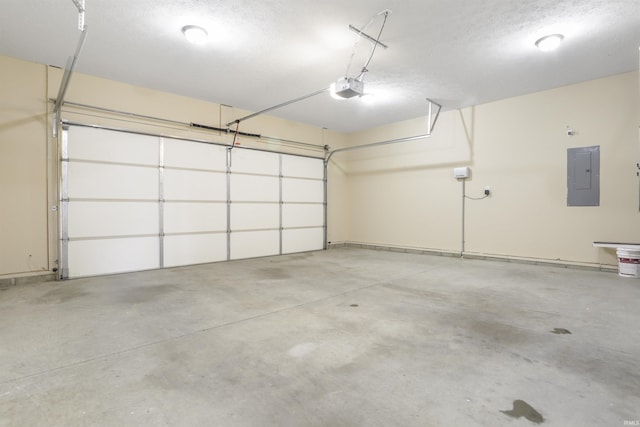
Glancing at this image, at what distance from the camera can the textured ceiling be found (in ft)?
10.8

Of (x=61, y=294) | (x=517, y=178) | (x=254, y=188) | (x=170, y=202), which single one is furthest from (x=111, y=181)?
(x=517, y=178)

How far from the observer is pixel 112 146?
5.19 m

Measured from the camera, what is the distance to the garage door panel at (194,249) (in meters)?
5.79

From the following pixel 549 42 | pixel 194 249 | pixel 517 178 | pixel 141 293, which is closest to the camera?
pixel 549 42

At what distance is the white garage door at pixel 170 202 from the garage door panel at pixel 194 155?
0.02 m

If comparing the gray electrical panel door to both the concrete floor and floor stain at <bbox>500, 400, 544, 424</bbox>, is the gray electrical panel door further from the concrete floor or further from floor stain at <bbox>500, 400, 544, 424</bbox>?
floor stain at <bbox>500, 400, 544, 424</bbox>

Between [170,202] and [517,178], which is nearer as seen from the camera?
[170,202]

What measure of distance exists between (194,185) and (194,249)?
1232 mm

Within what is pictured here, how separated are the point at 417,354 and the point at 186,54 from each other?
451cm

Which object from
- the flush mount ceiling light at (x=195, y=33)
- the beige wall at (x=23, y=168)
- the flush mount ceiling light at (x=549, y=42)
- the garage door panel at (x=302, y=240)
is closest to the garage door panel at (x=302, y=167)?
the garage door panel at (x=302, y=240)

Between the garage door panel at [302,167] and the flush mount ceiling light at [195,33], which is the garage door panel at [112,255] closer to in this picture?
the garage door panel at [302,167]

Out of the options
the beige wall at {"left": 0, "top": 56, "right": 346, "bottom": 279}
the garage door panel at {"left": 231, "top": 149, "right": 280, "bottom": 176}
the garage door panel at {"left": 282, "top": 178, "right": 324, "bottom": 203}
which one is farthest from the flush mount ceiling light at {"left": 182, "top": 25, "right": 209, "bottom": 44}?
the garage door panel at {"left": 282, "top": 178, "right": 324, "bottom": 203}

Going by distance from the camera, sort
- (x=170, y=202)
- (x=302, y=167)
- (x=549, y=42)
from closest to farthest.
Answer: (x=549, y=42), (x=170, y=202), (x=302, y=167)

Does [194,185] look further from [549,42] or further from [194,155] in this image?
[549,42]
